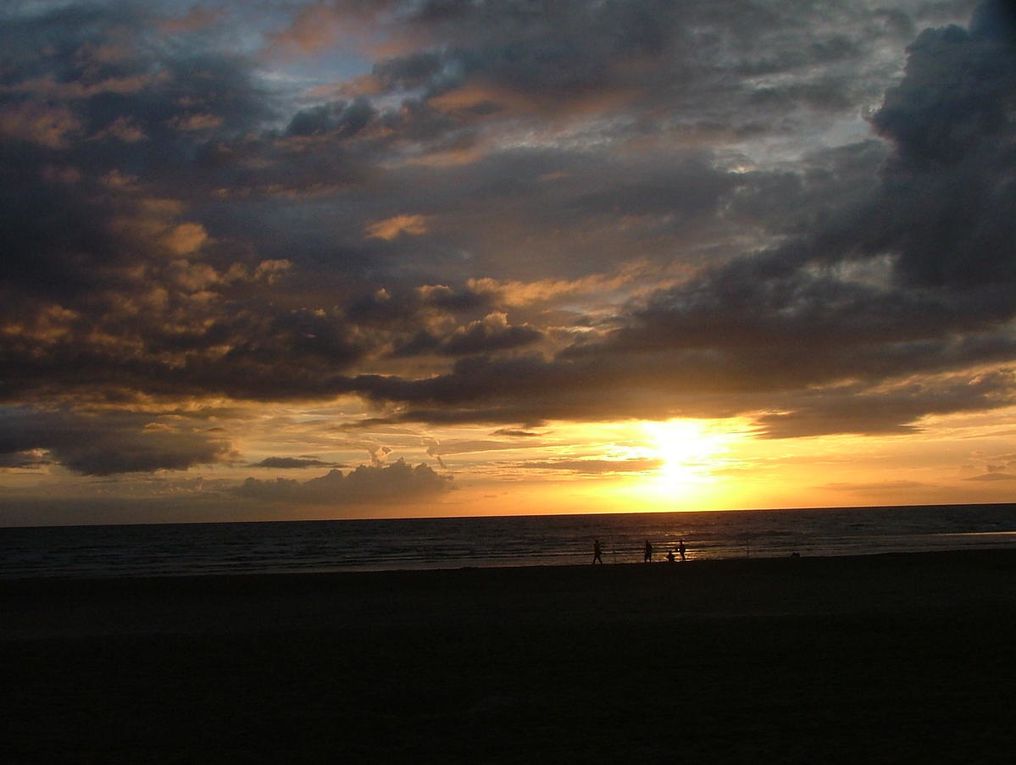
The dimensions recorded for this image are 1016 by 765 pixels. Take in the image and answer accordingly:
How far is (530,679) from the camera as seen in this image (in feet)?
42.5

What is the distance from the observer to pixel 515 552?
69.5 metres

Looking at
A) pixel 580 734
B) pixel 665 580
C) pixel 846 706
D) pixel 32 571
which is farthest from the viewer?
pixel 32 571

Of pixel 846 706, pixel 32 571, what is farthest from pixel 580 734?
pixel 32 571

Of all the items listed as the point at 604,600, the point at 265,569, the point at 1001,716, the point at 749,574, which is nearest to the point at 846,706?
the point at 1001,716

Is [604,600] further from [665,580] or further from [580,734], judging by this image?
[580,734]

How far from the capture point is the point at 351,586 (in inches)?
1255

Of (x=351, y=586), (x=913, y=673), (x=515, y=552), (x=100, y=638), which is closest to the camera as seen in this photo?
(x=913, y=673)

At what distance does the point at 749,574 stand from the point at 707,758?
964 inches

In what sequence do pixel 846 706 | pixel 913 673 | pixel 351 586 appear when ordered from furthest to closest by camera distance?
pixel 351 586 → pixel 913 673 → pixel 846 706

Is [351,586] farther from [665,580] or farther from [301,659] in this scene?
[301,659]

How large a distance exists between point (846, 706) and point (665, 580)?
19.5 meters

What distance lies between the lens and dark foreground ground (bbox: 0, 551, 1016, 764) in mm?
9562

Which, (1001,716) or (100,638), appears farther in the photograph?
(100,638)

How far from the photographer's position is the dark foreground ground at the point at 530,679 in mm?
9562
